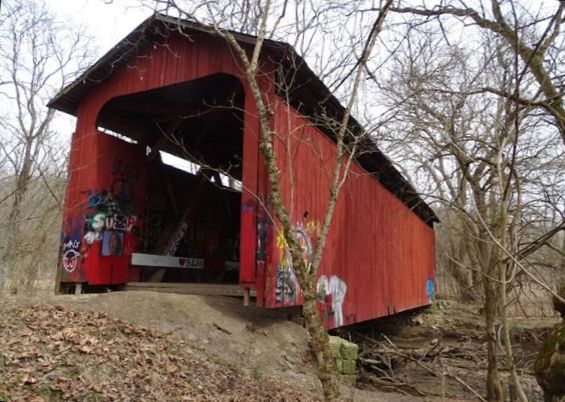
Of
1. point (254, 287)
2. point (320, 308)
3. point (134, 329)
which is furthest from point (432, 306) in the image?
point (134, 329)

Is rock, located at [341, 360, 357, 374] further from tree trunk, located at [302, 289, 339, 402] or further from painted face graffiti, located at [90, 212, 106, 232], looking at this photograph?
painted face graffiti, located at [90, 212, 106, 232]

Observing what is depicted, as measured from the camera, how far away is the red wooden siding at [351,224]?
768 centimetres

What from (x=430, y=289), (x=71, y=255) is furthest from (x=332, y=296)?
(x=430, y=289)

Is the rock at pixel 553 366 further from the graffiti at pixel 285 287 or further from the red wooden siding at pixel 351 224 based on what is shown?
the graffiti at pixel 285 287

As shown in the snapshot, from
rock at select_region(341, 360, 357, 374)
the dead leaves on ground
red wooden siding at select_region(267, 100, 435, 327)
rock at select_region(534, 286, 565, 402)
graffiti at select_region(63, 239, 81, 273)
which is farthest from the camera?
graffiti at select_region(63, 239, 81, 273)

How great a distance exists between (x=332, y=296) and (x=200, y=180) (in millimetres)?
4959

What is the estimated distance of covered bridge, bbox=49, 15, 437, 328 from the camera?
7395 mm

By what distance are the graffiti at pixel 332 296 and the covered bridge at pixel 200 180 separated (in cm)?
3

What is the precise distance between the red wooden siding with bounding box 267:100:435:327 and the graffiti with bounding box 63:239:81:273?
3.93 m

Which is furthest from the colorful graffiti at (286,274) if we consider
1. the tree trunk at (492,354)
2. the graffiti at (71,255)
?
the graffiti at (71,255)

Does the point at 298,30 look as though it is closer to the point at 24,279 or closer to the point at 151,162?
the point at 151,162

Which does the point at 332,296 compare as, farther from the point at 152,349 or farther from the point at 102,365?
the point at 102,365

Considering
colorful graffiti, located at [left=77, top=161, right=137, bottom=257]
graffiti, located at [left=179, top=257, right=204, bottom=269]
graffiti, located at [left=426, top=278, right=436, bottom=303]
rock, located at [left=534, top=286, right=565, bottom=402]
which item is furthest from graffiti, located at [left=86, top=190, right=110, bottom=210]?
graffiti, located at [left=426, top=278, right=436, bottom=303]

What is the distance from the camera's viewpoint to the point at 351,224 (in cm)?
1020
